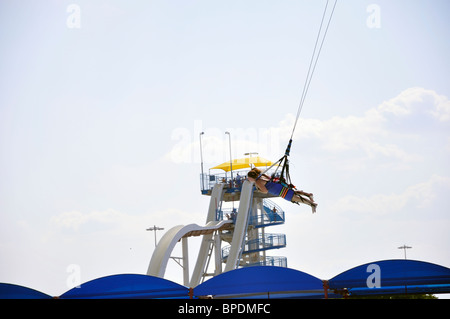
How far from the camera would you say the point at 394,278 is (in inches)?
575

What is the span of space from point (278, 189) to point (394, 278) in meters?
6.52

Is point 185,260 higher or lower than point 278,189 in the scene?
lower

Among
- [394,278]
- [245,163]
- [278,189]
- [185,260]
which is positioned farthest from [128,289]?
[245,163]

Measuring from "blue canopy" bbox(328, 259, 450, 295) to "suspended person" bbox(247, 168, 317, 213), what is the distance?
231 inches

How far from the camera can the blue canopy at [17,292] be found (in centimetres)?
1381

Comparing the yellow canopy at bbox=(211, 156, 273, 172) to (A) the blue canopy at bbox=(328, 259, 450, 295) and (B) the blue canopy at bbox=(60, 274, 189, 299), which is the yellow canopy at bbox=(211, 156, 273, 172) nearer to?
(A) the blue canopy at bbox=(328, 259, 450, 295)

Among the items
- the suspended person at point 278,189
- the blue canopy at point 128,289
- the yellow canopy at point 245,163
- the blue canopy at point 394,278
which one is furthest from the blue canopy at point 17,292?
the yellow canopy at point 245,163

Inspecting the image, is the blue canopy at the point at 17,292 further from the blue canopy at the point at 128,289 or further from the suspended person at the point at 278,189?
the suspended person at the point at 278,189

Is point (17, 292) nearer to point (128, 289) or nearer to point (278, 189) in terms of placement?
point (128, 289)

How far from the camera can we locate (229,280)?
47.3ft

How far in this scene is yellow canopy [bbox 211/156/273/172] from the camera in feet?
119

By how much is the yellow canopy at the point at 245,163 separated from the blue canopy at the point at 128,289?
2214cm

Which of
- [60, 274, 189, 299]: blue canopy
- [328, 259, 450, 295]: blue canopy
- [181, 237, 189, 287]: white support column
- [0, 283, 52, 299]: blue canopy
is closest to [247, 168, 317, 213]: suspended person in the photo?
[328, 259, 450, 295]: blue canopy
